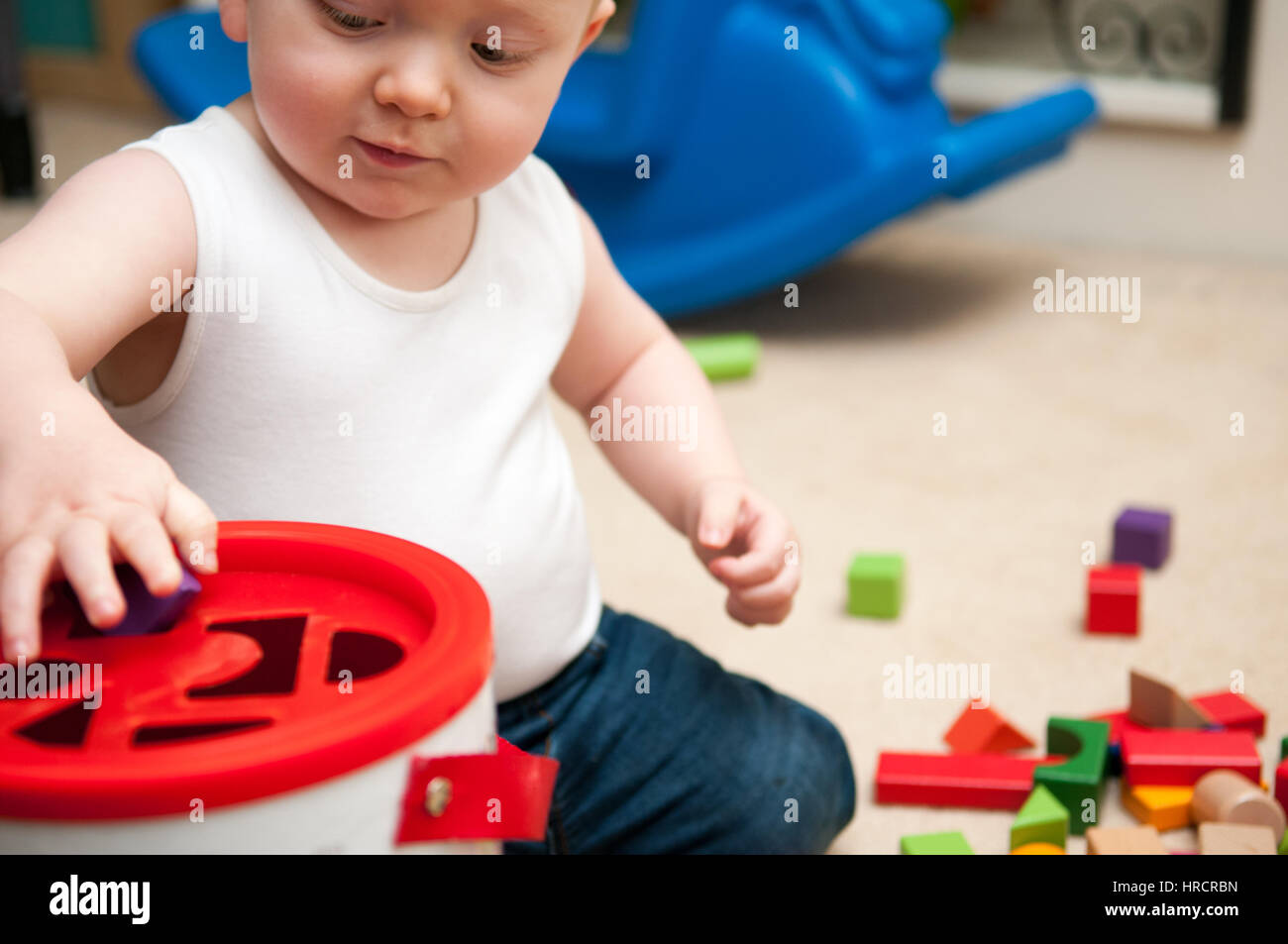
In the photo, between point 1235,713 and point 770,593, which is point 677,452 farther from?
point 1235,713

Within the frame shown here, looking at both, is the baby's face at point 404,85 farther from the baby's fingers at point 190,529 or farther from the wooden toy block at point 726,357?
the wooden toy block at point 726,357

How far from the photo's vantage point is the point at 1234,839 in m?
0.77

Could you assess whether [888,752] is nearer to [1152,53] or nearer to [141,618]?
[141,618]

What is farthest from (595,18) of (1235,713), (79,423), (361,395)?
(1235,713)

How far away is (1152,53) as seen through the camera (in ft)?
7.16

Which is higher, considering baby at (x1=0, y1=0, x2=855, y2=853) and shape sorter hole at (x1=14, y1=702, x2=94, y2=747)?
baby at (x1=0, y1=0, x2=855, y2=853)

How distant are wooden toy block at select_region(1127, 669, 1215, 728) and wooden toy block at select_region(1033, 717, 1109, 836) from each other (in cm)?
4

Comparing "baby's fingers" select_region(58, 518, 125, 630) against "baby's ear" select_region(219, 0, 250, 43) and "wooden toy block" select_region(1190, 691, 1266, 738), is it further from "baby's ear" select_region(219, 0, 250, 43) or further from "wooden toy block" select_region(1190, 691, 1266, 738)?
"wooden toy block" select_region(1190, 691, 1266, 738)

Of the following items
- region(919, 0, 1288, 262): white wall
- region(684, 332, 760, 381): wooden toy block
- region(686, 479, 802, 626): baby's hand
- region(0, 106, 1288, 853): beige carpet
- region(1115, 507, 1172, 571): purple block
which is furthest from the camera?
region(919, 0, 1288, 262): white wall

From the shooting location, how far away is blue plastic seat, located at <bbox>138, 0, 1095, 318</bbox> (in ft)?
5.30

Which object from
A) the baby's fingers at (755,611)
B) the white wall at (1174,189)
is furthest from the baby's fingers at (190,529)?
the white wall at (1174,189)

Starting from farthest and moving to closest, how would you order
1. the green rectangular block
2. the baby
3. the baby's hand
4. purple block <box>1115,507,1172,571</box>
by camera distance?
1. the green rectangular block
2. purple block <box>1115,507,1172,571</box>
3. the baby's hand
4. the baby

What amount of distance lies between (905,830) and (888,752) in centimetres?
6

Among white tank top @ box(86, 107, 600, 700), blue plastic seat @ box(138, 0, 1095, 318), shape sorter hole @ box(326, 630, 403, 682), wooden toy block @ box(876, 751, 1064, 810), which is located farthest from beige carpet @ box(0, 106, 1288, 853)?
shape sorter hole @ box(326, 630, 403, 682)
